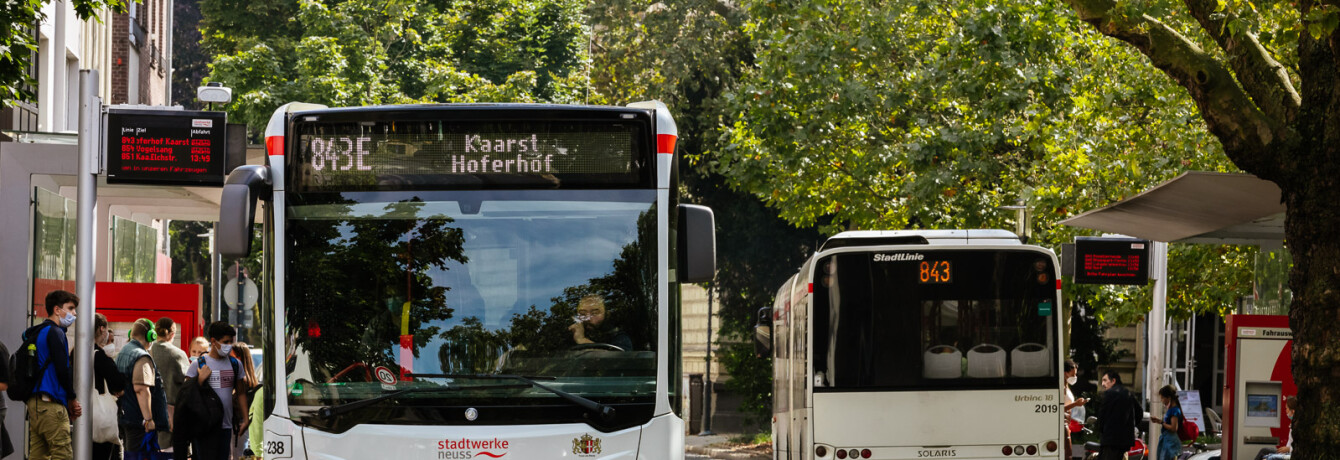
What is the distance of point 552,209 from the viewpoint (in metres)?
8.31

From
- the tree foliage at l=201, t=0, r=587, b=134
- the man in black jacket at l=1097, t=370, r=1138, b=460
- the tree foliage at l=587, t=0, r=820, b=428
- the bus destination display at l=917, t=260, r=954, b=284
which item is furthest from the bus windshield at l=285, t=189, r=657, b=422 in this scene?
the tree foliage at l=587, t=0, r=820, b=428

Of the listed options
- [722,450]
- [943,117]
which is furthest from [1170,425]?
[722,450]

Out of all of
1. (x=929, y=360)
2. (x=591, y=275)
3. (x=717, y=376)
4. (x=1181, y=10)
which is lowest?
(x=717, y=376)

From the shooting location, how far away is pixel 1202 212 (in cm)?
1238

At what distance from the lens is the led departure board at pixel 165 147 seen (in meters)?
13.3

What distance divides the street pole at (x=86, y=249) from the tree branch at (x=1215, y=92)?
7.37m

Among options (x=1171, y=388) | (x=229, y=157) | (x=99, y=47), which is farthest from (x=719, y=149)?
(x=229, y=157)

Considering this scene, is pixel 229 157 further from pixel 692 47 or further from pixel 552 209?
pixel 692 47

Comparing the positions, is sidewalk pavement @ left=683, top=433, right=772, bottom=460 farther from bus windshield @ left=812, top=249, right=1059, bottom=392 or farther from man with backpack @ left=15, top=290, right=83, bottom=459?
man with backpack @ left=15, top=290, right=83, bottom=459

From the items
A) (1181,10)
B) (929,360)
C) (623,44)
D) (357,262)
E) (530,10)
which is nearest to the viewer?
(357,262)

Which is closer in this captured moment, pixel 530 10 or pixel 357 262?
pixel 357 262

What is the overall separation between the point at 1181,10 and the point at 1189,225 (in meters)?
7.88

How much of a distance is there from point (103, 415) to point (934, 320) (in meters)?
6.81

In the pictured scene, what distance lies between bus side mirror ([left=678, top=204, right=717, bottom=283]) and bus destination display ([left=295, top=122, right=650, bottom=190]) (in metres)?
0.37
